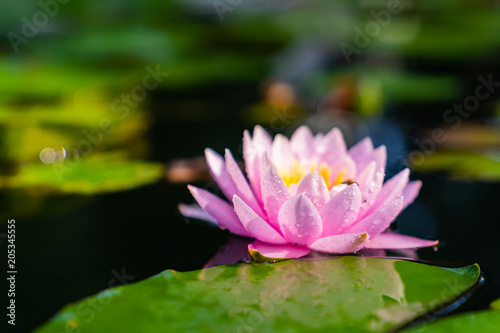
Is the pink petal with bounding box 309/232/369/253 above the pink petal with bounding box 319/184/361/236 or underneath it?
underneath

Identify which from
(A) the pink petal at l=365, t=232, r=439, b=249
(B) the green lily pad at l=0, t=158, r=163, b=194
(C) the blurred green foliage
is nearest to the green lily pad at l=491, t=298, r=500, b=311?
(A) the pink petal at l=365, t=232, r=439, b=249

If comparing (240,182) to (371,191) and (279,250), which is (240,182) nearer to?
(279,250)

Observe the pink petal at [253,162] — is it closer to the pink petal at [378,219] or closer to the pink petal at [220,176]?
the pink petal at [220,176]

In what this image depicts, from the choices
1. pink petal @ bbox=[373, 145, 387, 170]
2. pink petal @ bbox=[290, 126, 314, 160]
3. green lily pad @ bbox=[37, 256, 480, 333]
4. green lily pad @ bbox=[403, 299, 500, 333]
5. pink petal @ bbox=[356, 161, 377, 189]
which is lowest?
green lily pad @ bbox=[403, 299, 500, 333]

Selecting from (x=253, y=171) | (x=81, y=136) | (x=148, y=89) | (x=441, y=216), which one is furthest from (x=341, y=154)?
(x=148, y=89)

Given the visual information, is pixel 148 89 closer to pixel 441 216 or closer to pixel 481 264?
pixel 441 216

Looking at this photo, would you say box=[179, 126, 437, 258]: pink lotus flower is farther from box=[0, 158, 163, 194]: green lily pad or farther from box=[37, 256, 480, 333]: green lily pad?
box=[0, 158, 163, 194]: green lily pad

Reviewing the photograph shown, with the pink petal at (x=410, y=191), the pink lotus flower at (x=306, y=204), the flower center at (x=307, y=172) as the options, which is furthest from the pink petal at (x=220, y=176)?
the pink petal at (x=410, y=191)
